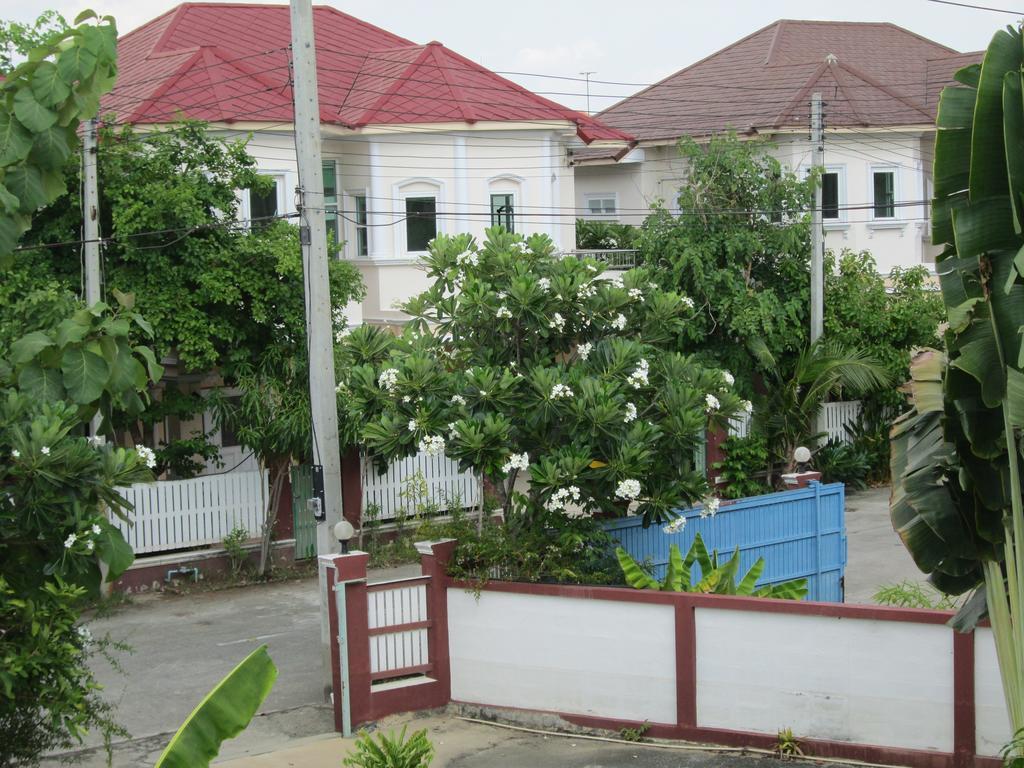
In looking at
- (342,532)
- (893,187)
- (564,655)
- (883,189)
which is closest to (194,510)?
(342,532)

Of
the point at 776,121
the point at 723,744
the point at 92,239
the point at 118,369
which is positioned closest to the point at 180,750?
the point at 118,369

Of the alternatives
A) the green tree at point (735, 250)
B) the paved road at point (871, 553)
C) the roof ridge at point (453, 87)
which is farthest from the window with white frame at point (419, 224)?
the paved road at point (871, 553)

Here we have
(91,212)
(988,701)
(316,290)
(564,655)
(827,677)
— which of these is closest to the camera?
(988,701)

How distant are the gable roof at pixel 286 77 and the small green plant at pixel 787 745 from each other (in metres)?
15.2

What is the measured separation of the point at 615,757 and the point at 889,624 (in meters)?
2.54

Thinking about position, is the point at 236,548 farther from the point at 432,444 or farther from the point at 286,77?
the point at 286,77

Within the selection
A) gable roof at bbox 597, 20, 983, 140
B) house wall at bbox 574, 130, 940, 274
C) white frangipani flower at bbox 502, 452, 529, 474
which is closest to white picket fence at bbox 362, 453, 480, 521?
white frangipani flower at bbox 502, 452, 529, 474

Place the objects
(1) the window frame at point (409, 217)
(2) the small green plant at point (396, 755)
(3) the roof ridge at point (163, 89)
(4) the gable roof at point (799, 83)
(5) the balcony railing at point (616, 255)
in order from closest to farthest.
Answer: (2) the small green plant at point (396, 755) → (3) the roof ridge at point (163, 89) → (1) the window frame at point (409, 217) → (5) the balcony railing at point (616, 255) → (4) the gable roof at point (799, 83)

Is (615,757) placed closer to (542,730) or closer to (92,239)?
(542,730)

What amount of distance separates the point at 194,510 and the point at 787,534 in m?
8.45

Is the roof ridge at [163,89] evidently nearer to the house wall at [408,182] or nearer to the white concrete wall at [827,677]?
the house wall at [408,182]

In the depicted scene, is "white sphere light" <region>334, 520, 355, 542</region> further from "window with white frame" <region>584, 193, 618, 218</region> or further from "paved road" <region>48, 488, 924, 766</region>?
"window with white frame" <region>584, 193, 618, 218</region>

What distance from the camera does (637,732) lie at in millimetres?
10672

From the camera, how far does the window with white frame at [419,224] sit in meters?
24.4
